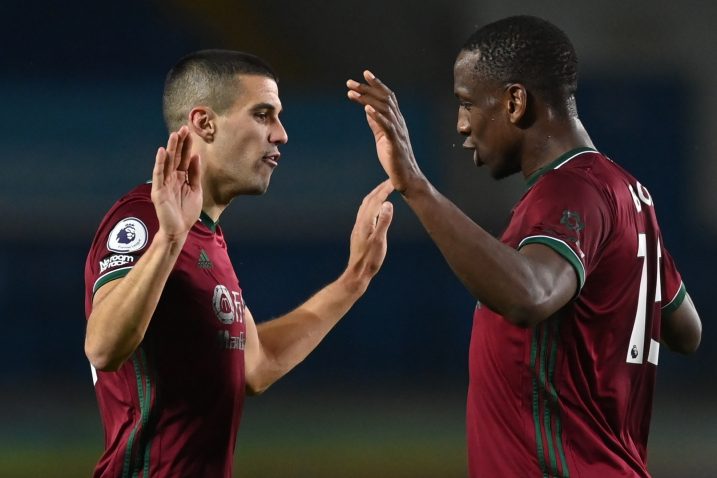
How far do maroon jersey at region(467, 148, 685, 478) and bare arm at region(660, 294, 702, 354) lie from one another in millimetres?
396

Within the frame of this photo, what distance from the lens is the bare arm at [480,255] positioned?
2.22m

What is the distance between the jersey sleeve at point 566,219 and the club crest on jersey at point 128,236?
988 millimetres

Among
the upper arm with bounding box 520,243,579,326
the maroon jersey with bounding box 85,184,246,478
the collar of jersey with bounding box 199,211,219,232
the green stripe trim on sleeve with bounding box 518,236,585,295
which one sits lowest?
the maroon jersey with bounding box 85,184,246,478

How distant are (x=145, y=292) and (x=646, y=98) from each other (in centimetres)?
541

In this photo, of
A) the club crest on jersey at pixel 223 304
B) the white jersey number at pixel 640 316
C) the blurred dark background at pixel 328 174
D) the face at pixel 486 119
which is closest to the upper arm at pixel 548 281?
the white jersey number at pixel 640 316

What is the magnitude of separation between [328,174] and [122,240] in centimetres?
443

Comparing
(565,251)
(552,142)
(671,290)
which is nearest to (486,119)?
(552,142)

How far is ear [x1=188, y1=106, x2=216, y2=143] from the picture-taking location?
10.6 ft

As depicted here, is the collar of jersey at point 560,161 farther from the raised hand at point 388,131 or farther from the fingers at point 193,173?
the fingers at point 193,173

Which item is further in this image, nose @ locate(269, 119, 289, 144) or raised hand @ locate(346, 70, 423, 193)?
nose @ locate(269, 119, 289, 144)

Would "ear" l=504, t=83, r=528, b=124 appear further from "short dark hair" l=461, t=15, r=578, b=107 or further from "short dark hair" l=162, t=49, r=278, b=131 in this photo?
"short dark hair" l=162, t=49, r=278, b=131

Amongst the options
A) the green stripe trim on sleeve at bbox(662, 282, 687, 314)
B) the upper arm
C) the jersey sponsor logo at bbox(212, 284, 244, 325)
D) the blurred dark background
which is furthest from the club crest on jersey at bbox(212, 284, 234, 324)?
the blurred dark background

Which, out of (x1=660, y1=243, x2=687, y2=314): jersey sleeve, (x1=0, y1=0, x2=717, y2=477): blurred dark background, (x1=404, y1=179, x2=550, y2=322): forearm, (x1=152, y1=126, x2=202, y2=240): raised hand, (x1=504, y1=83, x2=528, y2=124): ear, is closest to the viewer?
(x1=404, y1=179, x2=550, y2=322): forearm

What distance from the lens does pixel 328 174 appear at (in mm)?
7125
